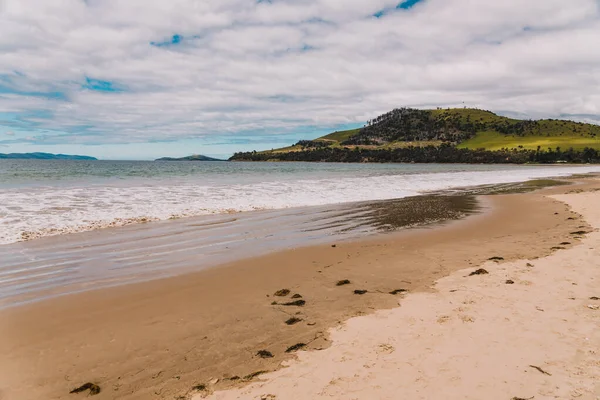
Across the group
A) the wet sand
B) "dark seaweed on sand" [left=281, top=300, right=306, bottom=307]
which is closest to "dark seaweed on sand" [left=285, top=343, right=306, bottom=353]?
the wet sand

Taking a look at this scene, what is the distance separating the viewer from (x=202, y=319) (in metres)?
6.89

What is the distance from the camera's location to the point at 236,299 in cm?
789

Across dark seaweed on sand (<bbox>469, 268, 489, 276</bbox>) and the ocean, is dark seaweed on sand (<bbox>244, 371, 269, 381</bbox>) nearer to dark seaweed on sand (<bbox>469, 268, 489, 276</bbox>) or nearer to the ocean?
the ocean

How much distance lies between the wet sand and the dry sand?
20.6 inches

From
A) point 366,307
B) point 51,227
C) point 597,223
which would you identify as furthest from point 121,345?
point 597,223

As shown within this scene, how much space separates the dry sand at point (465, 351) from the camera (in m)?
4.46

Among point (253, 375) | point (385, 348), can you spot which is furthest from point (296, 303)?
point (253, 375)

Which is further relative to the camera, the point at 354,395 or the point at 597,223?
the point at 597,223

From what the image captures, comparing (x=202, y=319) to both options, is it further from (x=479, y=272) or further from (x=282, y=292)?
(x=479, y=272)

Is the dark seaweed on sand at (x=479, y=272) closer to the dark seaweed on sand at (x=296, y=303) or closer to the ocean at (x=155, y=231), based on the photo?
the dark seaweed on sand at (x=296, y=303)

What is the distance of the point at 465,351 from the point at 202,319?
433 cm

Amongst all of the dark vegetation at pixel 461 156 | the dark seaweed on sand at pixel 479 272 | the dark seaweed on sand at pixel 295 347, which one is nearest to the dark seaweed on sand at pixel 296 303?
the dark seaweed on sand at pixel 295 347

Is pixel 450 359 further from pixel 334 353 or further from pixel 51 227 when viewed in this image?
pixel 51 227

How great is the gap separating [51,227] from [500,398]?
15774mm
